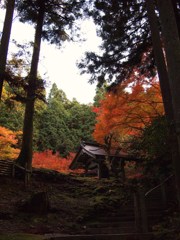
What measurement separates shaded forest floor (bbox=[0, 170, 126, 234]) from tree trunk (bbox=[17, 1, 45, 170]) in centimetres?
113

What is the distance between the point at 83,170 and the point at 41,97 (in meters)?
10.0

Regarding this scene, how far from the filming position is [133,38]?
10422mm

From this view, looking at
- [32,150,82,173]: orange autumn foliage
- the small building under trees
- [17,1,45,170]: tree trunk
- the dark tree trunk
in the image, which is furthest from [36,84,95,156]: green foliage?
the dark tree trunk

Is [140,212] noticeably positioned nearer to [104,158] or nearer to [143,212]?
[143,212]

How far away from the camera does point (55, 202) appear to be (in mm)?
10383

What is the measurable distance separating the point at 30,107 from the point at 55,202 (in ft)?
16.8

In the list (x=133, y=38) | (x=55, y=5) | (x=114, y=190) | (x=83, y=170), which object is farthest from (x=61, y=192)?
(x=55, y=5)

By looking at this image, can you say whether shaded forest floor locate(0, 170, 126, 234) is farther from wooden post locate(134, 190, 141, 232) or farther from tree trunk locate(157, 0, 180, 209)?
tree trunk locate(157, 0, 180, 209)

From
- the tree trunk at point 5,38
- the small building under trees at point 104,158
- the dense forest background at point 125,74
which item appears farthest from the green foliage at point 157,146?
the small building under trees at point 104,158

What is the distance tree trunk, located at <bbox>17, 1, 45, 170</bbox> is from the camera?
12320 mm

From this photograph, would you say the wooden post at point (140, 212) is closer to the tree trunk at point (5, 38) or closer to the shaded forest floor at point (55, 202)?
the shaded forest floor at point (55, 202)

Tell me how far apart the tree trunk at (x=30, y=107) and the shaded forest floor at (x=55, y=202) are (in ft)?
3.70

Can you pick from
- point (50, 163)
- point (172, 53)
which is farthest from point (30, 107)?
point (172, 53)

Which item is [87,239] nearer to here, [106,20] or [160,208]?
[160,208]
